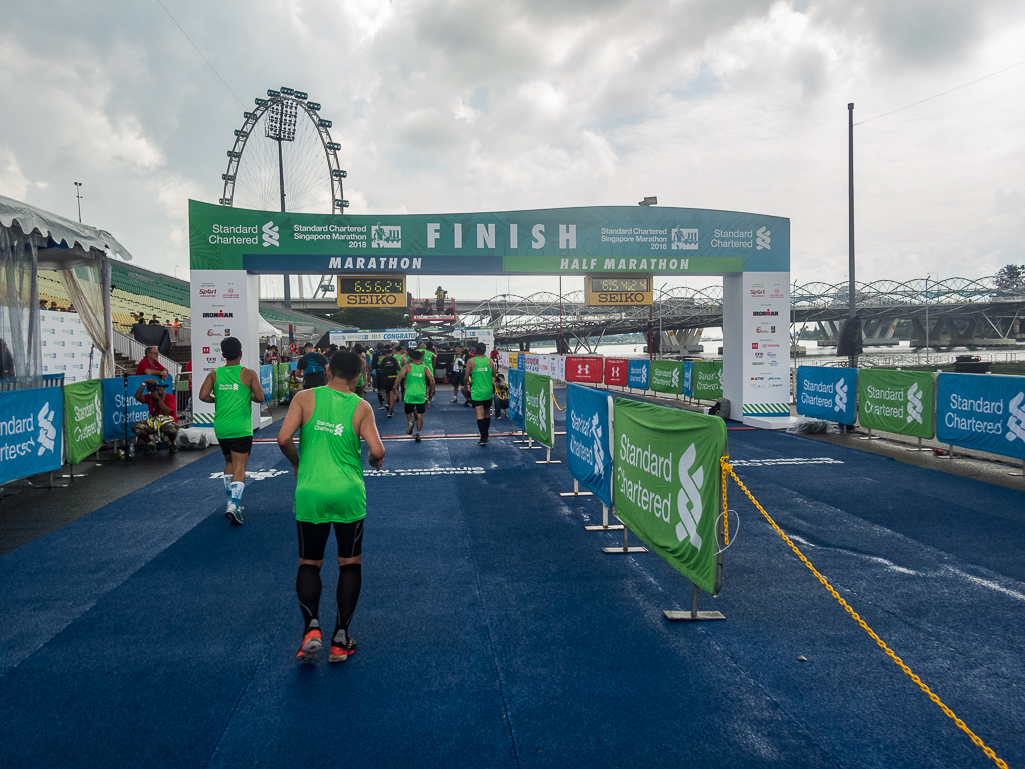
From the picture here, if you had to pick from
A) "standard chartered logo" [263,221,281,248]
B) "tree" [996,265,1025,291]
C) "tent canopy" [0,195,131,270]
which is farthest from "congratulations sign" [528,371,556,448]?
"tree" [996,265,1025,291]

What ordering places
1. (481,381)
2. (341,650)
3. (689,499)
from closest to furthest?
(341,650) < (689,499) < (481,381)

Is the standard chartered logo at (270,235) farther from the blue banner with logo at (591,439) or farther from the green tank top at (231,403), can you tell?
the blue banner with logo at (591,439)

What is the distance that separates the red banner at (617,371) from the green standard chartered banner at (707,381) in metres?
5.43

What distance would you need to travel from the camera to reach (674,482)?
4383 millimetres

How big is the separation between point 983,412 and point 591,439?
259 inches

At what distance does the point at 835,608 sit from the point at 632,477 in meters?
1.76

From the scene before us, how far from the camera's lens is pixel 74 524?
657 cm

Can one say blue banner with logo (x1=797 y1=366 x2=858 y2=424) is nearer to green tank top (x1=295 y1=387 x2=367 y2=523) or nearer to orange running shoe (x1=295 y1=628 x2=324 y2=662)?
green tank top (x1=295 y1=387 x2=367 y2=523)

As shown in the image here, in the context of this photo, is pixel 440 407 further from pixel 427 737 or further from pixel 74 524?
pixel 427 737

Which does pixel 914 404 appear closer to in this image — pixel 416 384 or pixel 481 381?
pixel 481 381

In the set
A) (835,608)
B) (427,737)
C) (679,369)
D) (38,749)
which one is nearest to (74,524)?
(38,749)

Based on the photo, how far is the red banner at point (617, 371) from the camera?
2462cm

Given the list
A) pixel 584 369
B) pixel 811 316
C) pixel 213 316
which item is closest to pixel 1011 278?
pixel 811 316

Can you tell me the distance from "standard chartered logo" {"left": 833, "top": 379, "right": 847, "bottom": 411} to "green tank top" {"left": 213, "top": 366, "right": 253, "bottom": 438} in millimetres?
11554
